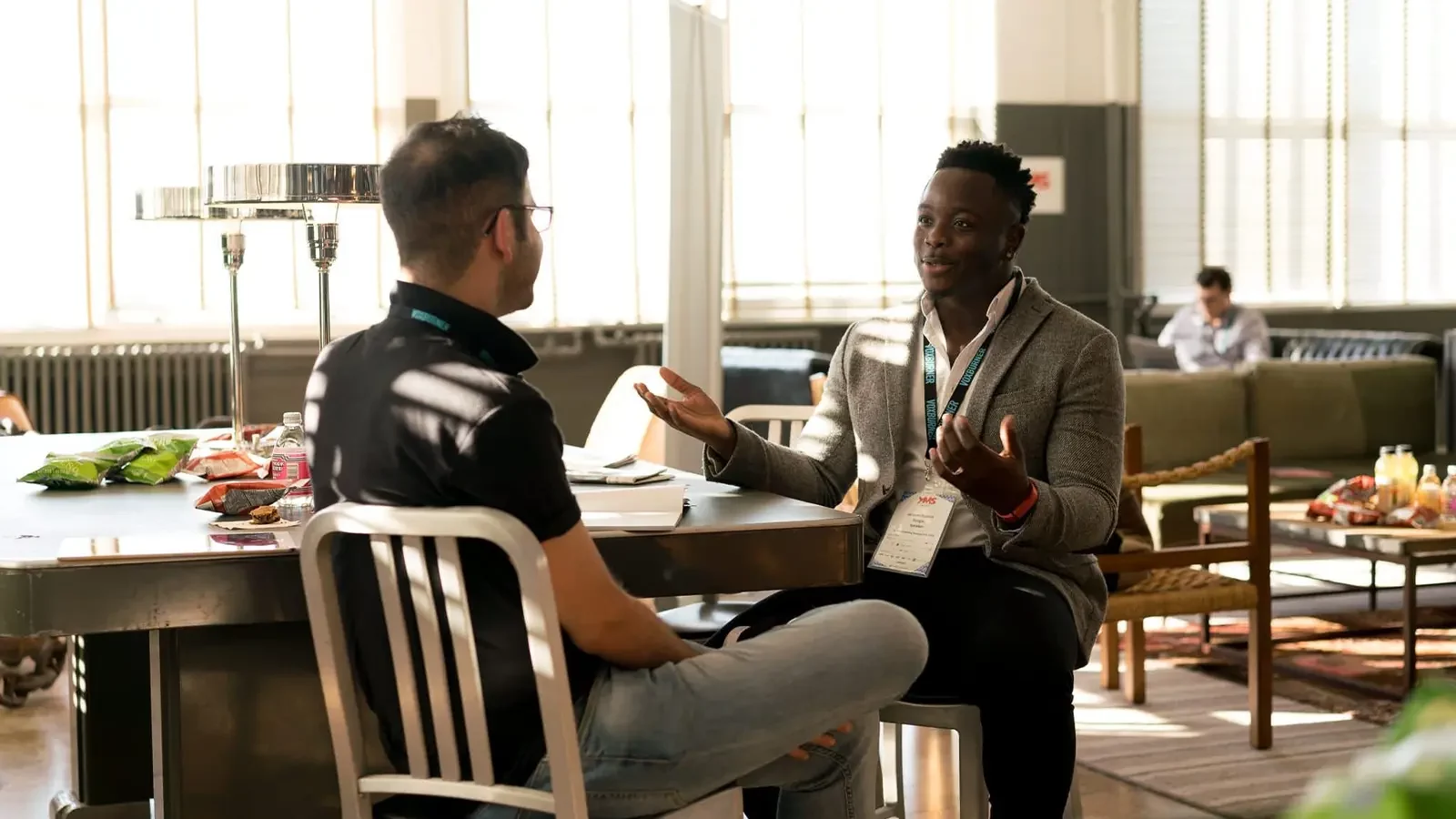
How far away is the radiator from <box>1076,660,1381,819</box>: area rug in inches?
191

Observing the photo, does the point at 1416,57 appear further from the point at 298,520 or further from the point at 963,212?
the point at 298,520

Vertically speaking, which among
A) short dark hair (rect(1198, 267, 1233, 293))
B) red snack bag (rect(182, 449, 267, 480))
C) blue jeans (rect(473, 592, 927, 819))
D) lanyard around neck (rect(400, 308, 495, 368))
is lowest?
blue jeans (rect(473, 592, 927, 819))

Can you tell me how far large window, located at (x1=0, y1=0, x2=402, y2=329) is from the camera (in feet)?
25.2

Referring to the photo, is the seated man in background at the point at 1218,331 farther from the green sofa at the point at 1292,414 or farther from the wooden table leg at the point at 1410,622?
the wooden table leg at the point at 1410,622

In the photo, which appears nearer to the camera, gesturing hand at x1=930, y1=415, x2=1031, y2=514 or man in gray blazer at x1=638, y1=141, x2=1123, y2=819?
gesturing hand at x1=930, y1=415, x2=1031, y2=514

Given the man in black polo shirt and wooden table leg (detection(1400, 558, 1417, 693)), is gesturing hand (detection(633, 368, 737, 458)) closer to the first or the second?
the man in black polo shirt

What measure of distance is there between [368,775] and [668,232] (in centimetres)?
354

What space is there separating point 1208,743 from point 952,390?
181 cm

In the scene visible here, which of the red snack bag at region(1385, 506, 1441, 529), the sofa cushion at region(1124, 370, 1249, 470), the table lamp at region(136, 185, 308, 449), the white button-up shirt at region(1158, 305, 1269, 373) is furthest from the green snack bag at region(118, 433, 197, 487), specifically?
the white button-up shirt at region(1158, 305, 1269, 373)

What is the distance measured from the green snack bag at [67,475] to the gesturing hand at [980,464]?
4.35ft

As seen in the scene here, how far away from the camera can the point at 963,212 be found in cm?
261

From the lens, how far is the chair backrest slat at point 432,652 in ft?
5.40


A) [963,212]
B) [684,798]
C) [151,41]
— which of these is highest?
[151,41]

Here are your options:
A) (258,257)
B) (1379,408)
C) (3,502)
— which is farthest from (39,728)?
(1379,408)
